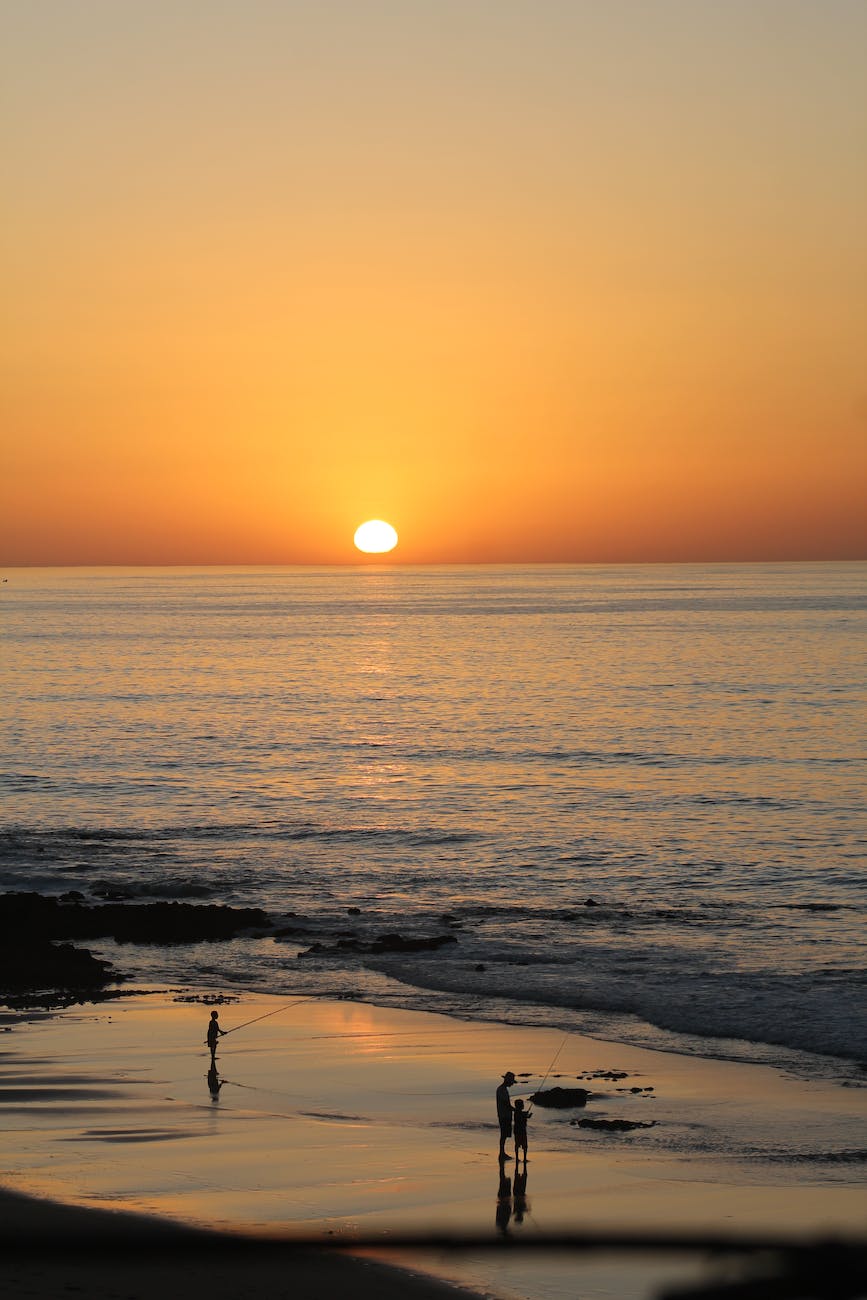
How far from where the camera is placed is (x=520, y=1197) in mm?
16938

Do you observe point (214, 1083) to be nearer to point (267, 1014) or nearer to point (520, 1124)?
point (267, 1014)

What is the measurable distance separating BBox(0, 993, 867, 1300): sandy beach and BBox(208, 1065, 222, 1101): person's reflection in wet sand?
0.06 m

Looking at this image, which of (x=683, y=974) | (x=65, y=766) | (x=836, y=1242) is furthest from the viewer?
(x=65, y=766)

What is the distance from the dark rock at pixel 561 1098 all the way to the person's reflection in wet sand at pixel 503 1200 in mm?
3366

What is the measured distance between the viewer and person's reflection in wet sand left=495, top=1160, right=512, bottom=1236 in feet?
51.7

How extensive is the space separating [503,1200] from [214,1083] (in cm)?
699

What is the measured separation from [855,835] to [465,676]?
81.5m

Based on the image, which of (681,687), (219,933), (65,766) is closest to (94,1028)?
(219,933)

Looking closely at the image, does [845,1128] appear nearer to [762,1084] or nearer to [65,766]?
[762,1084]

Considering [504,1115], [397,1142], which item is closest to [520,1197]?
[504,1115]

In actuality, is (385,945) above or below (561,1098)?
above

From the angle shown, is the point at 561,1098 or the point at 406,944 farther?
the point at 406,944

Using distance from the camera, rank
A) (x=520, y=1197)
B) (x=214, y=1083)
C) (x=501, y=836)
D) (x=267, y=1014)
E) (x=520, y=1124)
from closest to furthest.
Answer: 1. (x=520, y=1197)
2. (x=520, y=1124)
3. (x=214, y=1083)
4. (x=267, y=1014)
5. (x=501, y=836)

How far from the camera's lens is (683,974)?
30.4 metres
